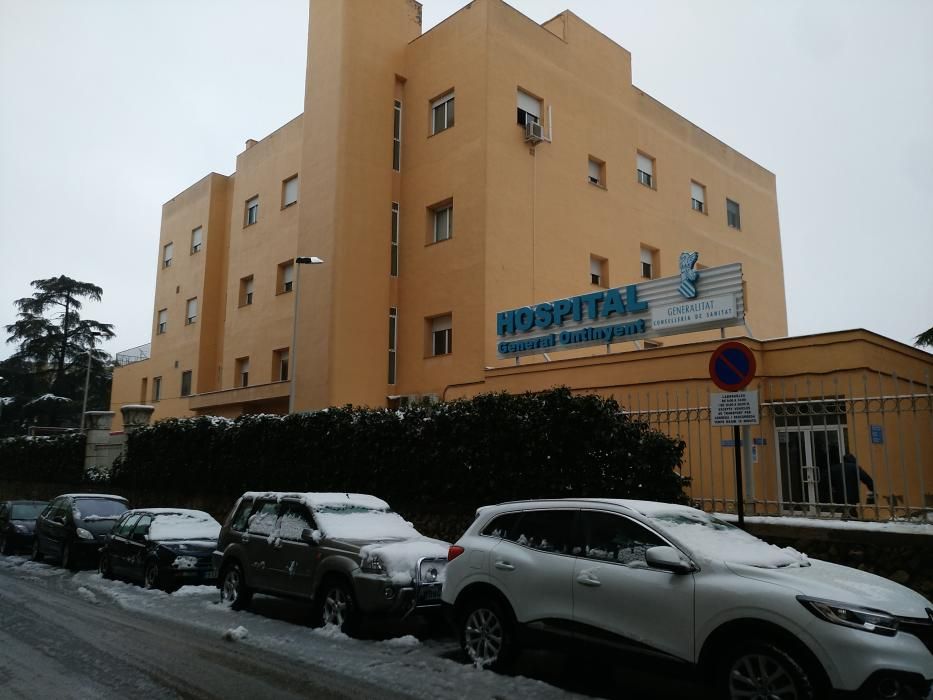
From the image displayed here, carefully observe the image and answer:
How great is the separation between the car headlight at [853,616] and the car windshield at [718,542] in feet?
2.16

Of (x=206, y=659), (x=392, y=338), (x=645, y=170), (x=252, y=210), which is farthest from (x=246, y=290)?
(x=206, y=659)

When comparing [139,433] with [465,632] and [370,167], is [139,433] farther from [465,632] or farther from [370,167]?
[465,632]

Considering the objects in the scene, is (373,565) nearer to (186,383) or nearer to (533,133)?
(533,133)

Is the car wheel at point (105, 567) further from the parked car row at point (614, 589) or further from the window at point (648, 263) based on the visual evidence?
the window at point (648, 263)

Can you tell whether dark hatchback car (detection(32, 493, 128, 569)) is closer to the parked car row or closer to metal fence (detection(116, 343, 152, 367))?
the parked car row

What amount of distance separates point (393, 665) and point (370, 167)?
63.5 ft

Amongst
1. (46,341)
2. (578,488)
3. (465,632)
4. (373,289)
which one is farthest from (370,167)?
(46,341)

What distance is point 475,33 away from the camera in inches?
906

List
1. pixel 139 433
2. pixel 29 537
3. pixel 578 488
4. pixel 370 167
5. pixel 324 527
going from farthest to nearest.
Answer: pixel 370 167 → pixel 139 433 → pixel 29 537 → pixel 578 488 → pixel 324 527

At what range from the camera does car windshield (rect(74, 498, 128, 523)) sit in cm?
1626

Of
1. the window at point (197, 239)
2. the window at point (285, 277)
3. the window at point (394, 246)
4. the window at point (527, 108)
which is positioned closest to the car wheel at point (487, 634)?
the window at point (394, 246)

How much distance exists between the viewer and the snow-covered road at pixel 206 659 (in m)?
6.49

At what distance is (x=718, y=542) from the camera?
6.35 metres

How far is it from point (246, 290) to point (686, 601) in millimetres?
27650
